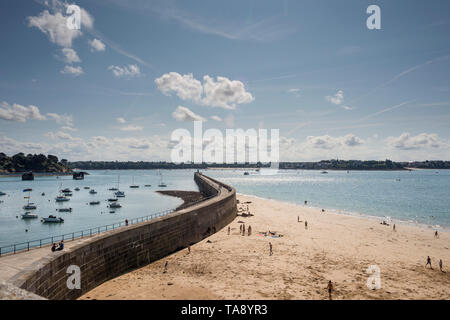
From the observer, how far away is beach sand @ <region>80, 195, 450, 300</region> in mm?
17359

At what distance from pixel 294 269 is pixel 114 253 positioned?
43.9 feet

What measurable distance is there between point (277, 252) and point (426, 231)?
83.7ft

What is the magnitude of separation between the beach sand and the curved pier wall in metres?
0.67

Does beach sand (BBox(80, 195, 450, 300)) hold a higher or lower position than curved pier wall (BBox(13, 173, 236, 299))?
lower

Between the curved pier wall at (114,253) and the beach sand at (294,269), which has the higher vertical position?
the curved pier wall at (114,253)

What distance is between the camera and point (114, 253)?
1830 cm

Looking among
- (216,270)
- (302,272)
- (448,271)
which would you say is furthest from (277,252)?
(448,271)

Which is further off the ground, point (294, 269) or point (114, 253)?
point (114, 253)

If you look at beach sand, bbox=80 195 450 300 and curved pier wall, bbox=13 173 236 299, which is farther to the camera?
beach sand, bbox=80 195 450 300

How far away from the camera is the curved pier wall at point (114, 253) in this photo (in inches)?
499

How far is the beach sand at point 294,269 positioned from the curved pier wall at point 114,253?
670 mm

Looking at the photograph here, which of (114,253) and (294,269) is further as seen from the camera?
(294,269)

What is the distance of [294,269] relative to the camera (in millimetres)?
21781
